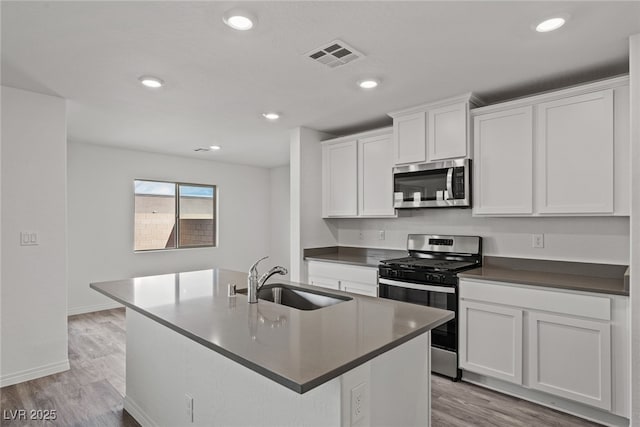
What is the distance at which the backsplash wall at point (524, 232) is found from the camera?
8.72 feet

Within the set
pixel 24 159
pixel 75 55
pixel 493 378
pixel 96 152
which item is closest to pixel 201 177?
pixel 96 152

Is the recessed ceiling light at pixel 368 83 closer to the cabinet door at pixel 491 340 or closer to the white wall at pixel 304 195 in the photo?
the white wall at pixel 304 195

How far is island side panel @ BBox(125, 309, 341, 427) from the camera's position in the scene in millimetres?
1300

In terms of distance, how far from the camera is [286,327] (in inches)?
57.8

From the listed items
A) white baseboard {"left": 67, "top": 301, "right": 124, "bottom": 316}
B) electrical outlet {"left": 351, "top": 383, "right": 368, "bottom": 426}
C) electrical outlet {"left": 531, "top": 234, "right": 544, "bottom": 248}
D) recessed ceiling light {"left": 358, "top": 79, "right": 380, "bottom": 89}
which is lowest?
white baseboard {"left": 67, "top": 301, "right": 124, "bottom": 316}

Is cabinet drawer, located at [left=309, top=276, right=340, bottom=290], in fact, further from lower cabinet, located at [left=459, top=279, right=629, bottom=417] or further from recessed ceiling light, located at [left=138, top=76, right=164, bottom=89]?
recessed ceiling light, located at [left=138, top=76, right=164, bottom=89]

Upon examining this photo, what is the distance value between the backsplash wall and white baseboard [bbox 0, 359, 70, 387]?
328 centimetres

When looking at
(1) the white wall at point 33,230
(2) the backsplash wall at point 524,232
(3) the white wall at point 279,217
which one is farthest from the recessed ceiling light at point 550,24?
(3) the white wall at point 279,217

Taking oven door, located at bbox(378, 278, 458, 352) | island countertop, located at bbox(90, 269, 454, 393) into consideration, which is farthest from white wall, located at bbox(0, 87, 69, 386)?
oven door, located at bbox(378, 278, 458, 352)

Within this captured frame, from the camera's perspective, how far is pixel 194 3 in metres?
1.73

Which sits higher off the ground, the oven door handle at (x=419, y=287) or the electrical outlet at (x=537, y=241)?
the electrical outlet at (x=537, y=241)

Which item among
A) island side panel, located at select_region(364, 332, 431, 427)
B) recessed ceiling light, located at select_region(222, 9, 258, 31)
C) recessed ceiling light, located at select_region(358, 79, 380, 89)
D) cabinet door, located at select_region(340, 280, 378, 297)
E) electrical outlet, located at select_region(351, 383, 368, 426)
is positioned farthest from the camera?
cabinet door, located at select_region(340, 280, 378, 297)

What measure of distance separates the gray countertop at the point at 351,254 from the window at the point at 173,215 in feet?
9.80

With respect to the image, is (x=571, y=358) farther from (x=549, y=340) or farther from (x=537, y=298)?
(x=537, y=298)
